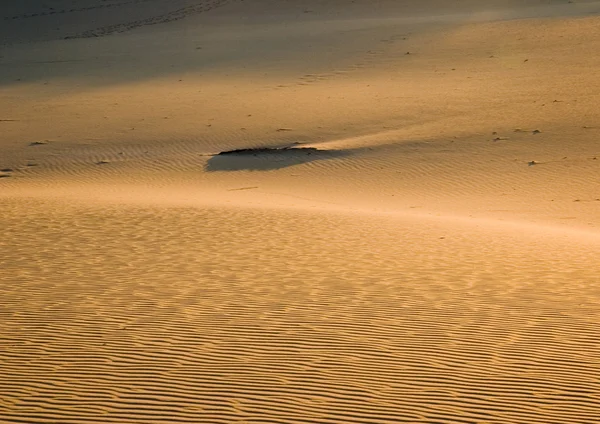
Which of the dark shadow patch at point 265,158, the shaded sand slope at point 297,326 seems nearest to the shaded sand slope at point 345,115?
the dark shadow patch at point 265,158

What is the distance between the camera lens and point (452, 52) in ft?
98.7

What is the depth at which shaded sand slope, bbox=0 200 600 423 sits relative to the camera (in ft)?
18.5

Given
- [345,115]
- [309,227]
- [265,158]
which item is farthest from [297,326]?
[345,115]

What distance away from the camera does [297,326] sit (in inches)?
293

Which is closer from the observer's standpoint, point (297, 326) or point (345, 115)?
point (297, 326)

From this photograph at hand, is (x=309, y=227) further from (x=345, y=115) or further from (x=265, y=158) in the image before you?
(x=345, y=115)

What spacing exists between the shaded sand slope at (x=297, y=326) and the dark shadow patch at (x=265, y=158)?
679cm

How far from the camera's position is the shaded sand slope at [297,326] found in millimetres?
5637

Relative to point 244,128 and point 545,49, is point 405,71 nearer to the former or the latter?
point 545,49

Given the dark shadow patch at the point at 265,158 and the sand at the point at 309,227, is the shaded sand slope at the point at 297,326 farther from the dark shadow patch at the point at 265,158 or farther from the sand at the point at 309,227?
the dark shadow patch at the point at 265,158

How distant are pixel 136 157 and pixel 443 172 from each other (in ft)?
25.2

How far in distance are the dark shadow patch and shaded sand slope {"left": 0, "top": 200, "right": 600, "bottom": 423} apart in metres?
6.79

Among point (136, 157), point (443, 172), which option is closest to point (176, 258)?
point (443, 172)

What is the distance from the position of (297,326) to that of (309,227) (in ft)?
18.6
